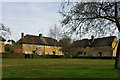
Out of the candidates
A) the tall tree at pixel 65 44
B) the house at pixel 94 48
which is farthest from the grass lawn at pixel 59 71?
the tall tree at pixel 65 44

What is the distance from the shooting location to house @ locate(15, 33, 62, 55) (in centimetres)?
6500

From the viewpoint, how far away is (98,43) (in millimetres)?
69438

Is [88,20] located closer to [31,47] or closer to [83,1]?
[83,1]

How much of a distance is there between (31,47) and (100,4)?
183 ft

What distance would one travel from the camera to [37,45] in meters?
69.2

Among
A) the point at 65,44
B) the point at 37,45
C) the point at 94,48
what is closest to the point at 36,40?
the point at 37,45

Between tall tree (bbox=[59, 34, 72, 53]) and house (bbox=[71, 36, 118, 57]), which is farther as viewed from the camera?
tall tree (bbox=[59, 34, 72, 53])

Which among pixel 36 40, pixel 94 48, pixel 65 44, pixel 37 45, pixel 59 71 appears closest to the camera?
pixel 59 71

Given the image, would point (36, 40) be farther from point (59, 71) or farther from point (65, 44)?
point (59, 71)

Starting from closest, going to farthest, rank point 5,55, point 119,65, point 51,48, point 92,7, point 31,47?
point 92,7 → point 119,65 → point 5,55 → point 31,47 → point 51,48

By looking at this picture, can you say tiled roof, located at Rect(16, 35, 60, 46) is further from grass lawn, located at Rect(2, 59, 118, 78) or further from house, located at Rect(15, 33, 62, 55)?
grass lawn, located at Rect(2, 59, 118, 78)

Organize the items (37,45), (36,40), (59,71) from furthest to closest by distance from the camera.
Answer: (36,40) → (37,45) → (59,71)

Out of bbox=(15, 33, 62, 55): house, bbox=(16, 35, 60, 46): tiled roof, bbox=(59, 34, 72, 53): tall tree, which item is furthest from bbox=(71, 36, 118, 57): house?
bbox=(16, 35, 60, 46): tiled roof

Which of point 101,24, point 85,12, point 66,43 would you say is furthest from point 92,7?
point 66,43
